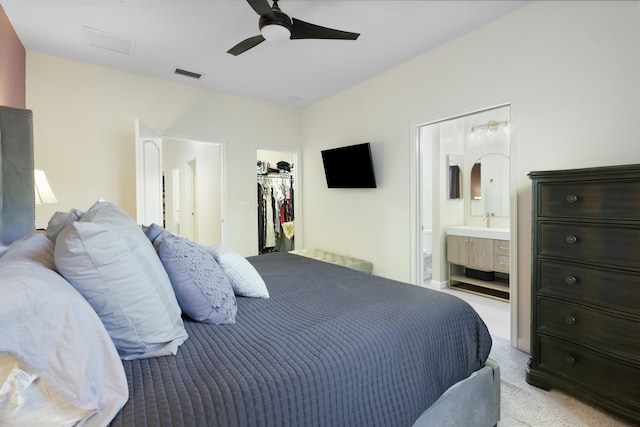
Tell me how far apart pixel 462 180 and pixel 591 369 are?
3.12m

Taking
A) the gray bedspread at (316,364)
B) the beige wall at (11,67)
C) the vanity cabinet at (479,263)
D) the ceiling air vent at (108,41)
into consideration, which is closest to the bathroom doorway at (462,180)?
the vanity cabinet at (479,263)

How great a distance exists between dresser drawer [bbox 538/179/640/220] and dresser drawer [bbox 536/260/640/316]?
0.30 m

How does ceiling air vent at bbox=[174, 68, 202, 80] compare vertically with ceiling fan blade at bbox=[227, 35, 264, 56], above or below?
above

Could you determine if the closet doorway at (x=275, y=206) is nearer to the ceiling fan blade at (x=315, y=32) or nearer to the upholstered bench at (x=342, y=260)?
the upholstered bench at (x=342, y=260)

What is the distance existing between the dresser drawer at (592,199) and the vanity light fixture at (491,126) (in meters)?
2.57

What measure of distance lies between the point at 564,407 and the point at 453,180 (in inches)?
124

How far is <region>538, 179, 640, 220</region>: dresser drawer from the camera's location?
1.57 metres

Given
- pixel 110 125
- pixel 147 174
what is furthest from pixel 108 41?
pixel 147 174

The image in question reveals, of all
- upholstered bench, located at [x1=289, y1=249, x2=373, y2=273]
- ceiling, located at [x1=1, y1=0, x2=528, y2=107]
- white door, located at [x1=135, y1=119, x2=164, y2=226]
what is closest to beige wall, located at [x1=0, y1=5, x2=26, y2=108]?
ceiling, located at [x1=1, y1=0, x2=528, y2=107]

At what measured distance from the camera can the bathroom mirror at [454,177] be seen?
4383mm

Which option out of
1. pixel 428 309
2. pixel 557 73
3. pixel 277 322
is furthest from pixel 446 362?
pixel 557 73

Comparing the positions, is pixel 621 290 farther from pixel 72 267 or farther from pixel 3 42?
pixel 3 42

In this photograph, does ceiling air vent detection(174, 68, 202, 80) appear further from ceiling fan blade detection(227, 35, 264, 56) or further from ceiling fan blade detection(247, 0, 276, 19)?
ceiling fan blade detection(247, 0, 276, 19)

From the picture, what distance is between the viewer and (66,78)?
312 centimetres
